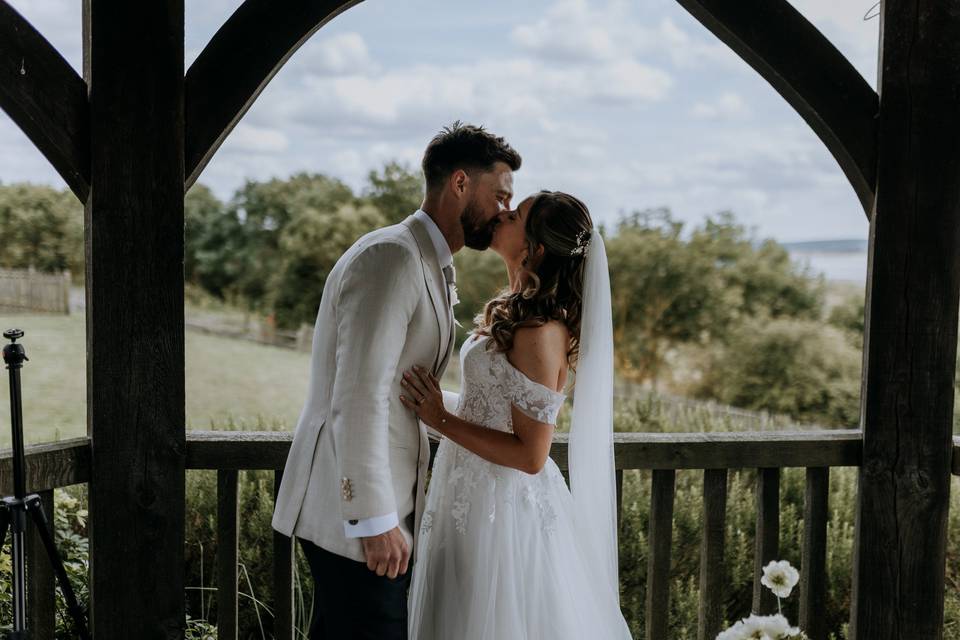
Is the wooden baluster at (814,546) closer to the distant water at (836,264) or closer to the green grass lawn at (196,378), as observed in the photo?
the green grass lawn at (196,378)

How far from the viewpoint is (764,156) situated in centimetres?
1356

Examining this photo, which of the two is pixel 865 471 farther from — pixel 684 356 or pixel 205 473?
pixel 684 356

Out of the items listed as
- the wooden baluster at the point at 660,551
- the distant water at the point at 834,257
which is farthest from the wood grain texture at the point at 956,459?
the distant water at the point at 834,257

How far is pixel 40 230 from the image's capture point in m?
9.48

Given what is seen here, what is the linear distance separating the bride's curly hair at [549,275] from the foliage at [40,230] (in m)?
8.38

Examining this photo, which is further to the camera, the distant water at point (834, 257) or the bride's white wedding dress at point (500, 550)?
the distant water at point (834, 257)

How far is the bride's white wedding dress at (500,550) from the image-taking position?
1942mm

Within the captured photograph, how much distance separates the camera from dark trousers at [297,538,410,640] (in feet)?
6.00

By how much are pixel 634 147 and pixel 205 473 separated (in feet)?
36.8

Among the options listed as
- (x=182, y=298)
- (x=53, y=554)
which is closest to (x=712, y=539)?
(x=182, y=298)

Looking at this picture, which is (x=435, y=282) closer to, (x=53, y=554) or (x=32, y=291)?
(x=53, y=554)

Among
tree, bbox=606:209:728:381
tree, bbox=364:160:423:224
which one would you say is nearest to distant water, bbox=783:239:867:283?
tree, bbox=606:209:728:381

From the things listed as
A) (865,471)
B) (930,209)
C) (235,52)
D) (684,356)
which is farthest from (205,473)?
(684,356)

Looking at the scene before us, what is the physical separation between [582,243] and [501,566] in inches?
29.9
